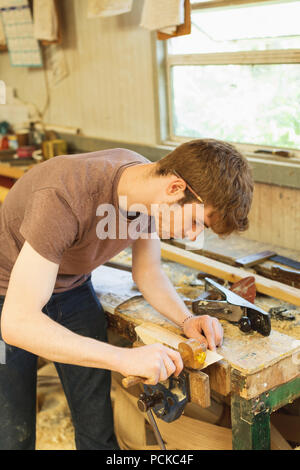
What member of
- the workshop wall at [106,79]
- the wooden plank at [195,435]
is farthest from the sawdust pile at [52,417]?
the workshop wall at [106,79]

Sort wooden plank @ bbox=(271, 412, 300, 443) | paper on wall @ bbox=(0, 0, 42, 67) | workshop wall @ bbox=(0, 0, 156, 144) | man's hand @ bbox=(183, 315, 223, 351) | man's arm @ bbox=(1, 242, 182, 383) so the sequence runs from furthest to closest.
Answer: paper on wall @ bbox=(0, 0, 42, 67)
workshop wall @ bbox=(0, 0, 156, 144)
wooden plank @ bbox=(271, 412, 300, 443)
man's hand @ bbox=(183, 315, 223, 351)
man's arm @ bbox=(1, 242, 182, 383)

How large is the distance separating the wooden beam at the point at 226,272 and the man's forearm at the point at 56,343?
0.83 m

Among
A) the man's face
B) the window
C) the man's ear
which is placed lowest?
the man's face

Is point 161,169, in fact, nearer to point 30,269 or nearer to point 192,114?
Answer: point 30,269

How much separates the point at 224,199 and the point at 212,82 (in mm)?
1716

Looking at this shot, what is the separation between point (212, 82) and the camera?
9.46 feet

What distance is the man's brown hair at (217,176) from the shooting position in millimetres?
1351

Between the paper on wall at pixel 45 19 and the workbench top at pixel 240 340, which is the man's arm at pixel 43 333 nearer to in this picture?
the workbench top at pixel 240 340

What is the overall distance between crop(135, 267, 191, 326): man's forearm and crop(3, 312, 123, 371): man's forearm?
1.38ft

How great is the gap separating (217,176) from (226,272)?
0.86 m

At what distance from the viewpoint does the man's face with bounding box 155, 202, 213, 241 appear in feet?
4.63

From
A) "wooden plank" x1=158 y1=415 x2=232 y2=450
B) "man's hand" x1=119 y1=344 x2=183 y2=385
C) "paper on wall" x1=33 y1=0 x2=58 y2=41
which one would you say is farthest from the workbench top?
"paper on wall" x1=33 y1=0 x2=58 y2=41

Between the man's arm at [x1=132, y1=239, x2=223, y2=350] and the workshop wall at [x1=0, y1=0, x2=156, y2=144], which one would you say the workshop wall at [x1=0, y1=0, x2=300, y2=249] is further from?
the man's arm at [x1=132, y1=239, x2=223, y2=350]
